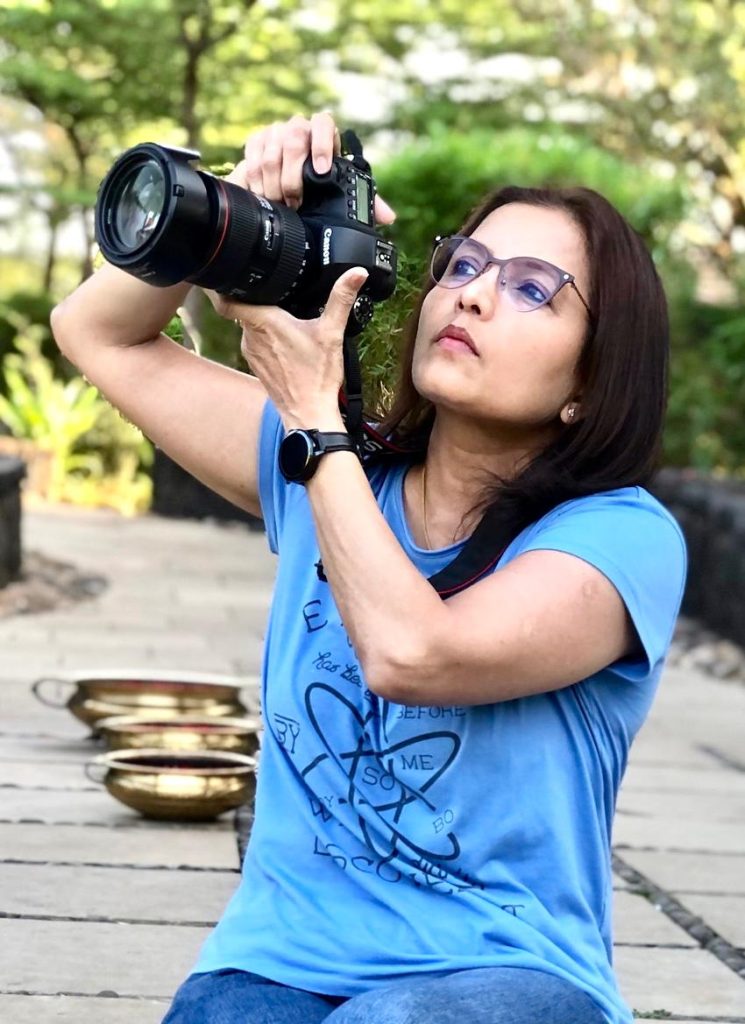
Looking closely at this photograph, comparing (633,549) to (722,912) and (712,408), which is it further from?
(712,408)

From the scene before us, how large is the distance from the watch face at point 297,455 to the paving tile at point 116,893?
58.5 inches

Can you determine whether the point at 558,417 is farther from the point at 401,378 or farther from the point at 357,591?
the point at 357,591

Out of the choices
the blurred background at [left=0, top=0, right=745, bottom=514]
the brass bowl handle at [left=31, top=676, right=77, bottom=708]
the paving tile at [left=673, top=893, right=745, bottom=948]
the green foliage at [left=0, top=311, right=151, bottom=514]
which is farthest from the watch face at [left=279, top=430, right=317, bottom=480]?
the green foliage at [left=0, top=311, right=151, bottom=514]

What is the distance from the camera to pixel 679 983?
3002 mm

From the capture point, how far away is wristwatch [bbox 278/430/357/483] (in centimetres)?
183

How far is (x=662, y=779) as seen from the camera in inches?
191

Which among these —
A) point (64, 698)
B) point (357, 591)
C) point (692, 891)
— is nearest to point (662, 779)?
point (692, 891)

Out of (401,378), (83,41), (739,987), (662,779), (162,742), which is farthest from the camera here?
(83,41)

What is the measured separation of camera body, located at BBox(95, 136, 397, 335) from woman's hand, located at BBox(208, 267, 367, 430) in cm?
3

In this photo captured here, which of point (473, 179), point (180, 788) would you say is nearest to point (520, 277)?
point (180, 788)

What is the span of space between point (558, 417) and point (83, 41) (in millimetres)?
13360

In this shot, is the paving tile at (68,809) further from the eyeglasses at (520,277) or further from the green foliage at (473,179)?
the green foliage at (473,179)

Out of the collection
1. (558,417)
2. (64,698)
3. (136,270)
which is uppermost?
(136,270)

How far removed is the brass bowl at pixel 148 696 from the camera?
4.49 metres
